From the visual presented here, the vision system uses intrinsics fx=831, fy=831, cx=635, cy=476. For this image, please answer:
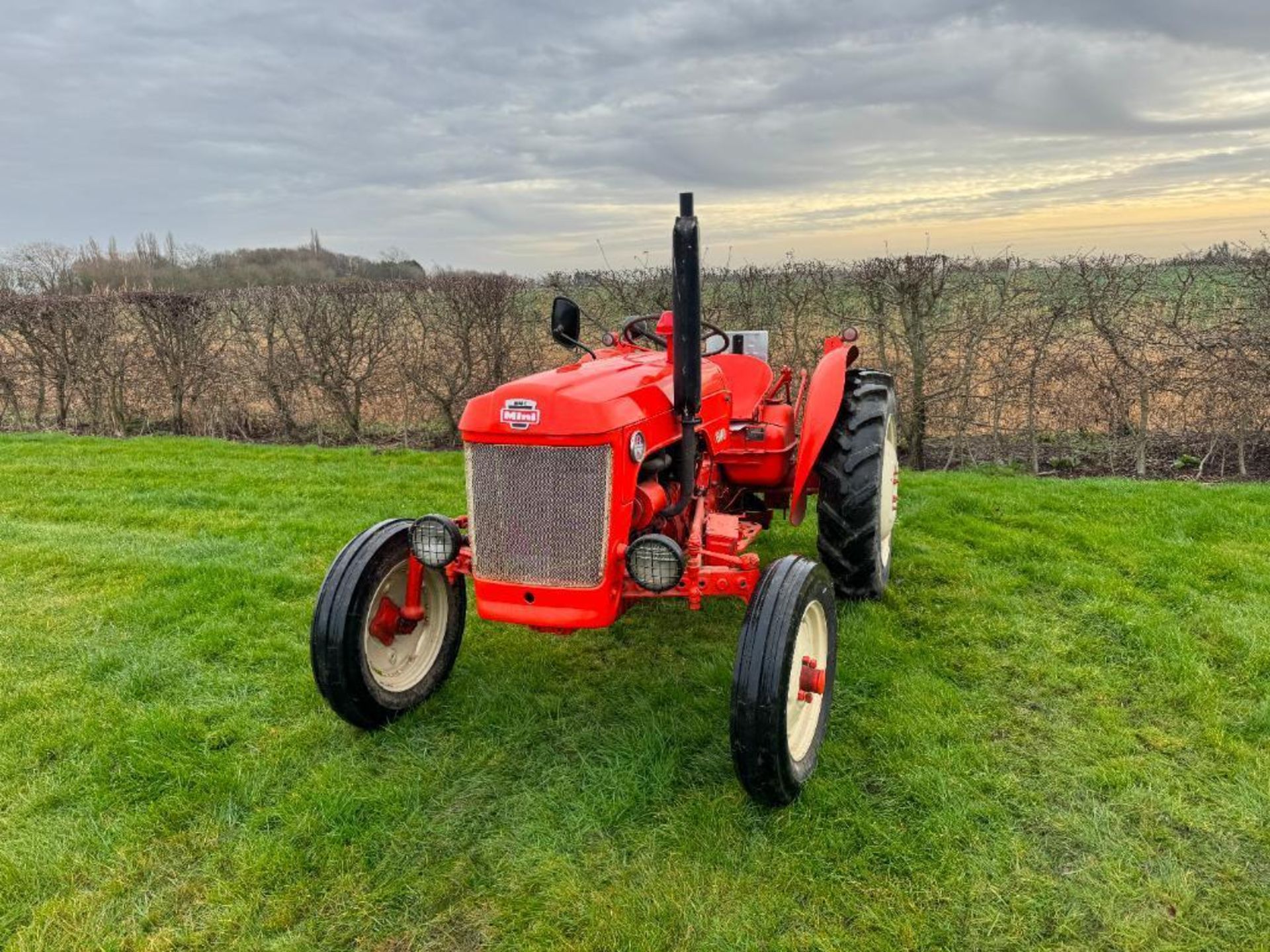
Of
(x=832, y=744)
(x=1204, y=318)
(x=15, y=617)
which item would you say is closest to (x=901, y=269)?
(x=1204, y=318)

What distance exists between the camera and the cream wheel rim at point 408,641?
330 centimetres

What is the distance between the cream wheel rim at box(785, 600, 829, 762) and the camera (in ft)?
9.43

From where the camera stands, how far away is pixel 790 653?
261 centimetres

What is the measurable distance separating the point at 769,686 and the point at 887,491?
7.23 feet

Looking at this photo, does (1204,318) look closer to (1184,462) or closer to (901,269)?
(1184,462)

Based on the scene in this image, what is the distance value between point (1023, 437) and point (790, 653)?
6.90m

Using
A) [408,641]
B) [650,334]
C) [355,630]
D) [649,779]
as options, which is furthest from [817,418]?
[355,630]

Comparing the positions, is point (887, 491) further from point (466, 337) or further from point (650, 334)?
point (466, 337)

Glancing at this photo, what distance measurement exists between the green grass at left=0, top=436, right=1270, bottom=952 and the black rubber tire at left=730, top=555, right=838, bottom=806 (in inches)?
7.0

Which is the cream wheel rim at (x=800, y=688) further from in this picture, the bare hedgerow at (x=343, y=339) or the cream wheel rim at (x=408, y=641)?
the bare hedgerow at (x=343, y=339)

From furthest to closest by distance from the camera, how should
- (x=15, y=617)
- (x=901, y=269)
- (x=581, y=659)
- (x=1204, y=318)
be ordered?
(x=901, y=269) → (x=1204, y=318) → (x=15, y=617) → (x=581, y=659)

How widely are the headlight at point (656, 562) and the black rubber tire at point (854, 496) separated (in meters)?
1.47

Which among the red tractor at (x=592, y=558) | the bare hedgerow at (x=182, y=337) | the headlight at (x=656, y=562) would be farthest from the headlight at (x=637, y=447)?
the bare hedgerow at (x=182, y=337)

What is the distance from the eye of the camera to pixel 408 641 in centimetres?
346
